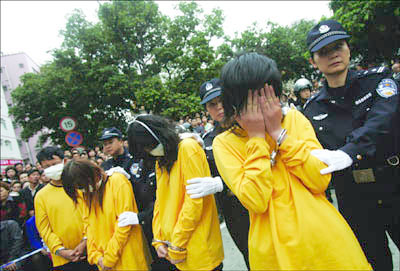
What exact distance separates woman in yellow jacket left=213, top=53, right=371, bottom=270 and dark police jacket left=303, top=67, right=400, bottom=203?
19.5 inches

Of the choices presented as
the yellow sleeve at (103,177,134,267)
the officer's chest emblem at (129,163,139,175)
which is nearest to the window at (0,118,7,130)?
the officer's chest emblem at (129,163,139,175)

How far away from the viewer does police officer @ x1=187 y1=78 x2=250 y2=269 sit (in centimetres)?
208

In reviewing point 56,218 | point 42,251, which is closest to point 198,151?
point 56,218

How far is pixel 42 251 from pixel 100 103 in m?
18.0

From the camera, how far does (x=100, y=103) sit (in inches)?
811

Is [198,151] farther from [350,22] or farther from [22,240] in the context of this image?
[350,22]

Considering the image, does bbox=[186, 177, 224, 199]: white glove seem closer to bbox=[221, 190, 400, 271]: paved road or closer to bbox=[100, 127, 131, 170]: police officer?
bbox=[100, 127, 131, 170]: police officer

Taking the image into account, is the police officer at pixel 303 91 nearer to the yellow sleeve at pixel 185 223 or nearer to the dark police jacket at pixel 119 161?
the dark police jacket at pixel 119 161

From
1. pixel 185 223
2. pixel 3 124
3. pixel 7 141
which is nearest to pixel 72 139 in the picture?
pixel 185 223

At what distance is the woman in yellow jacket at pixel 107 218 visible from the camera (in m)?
2.57

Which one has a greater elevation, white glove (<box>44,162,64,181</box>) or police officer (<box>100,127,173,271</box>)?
white glove (<box>44,162,64,181</box>)

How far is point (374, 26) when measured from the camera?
1127cm

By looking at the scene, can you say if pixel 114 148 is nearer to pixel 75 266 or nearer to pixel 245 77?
pixel 75 266

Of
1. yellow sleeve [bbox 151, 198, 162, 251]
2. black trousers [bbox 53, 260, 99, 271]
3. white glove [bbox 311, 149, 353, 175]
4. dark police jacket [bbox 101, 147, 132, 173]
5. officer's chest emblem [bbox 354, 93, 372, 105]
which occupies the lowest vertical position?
black trousers [bbox 53, 260, 99, 271]
